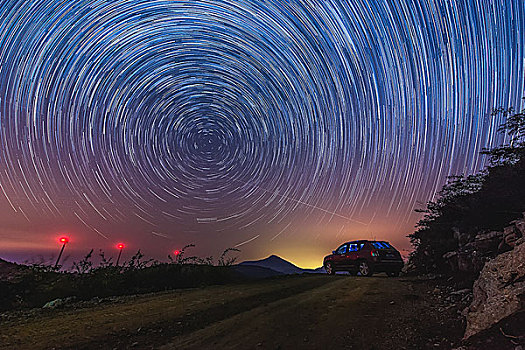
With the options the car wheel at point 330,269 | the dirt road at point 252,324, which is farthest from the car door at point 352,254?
the dirt road at point 252,324

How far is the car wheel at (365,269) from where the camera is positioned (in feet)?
49.1

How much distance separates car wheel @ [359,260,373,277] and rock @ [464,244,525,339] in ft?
29.6

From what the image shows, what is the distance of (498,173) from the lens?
13.2 meters

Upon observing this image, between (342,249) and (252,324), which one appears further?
(342,249)

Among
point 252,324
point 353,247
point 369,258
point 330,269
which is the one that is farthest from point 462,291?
point 330,269

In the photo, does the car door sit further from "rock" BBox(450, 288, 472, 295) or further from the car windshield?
"rock" BBox(450, 288, 472, 295)

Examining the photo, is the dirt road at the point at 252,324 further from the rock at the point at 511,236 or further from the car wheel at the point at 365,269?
the car wheel at the point at 365,269

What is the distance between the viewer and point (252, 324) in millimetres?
6516

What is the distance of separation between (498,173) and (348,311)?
11.1 metres

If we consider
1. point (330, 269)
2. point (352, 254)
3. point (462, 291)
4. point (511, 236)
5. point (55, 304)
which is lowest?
point (55, 304)

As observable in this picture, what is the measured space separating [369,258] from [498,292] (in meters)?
10.1

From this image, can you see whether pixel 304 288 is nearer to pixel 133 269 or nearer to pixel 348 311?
pixel 348 311

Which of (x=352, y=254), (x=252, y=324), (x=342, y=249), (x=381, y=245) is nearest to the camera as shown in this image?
(x=252, y=324)

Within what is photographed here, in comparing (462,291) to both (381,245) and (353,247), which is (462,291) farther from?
(353,247)
